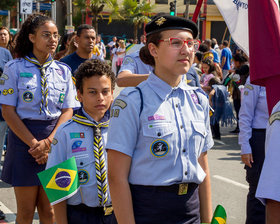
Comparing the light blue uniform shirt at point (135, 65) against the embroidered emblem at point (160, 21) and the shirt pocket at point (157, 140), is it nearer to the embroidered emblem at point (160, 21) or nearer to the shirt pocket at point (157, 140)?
the embroidered emblem at point (160, 21)

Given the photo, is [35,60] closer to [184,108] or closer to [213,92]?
[184,108]

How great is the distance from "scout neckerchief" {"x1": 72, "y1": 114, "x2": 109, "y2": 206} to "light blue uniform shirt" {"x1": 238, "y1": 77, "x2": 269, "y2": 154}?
187 centimetres

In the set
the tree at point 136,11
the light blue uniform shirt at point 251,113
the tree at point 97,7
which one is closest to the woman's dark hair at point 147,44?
the light blue uniform shirt at point 251,113

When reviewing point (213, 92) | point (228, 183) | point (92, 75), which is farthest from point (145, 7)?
point (92, 75)

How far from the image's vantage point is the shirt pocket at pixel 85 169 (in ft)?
10.5

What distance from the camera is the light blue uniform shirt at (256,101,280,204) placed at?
2045 millimetres

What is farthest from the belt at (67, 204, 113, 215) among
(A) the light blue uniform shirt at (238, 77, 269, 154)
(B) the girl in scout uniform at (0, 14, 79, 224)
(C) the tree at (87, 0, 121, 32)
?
(C) the tree at (87, 0, 121, 32)

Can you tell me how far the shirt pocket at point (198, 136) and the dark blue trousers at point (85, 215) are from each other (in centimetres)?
85

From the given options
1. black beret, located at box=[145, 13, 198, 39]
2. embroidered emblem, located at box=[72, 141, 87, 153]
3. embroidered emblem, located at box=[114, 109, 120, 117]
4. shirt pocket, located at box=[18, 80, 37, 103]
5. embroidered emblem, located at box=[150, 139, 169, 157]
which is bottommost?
embroidered emblem, located at box=[72, 141, 87, 153]

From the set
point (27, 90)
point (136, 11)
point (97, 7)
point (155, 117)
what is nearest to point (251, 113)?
point (27, 90)

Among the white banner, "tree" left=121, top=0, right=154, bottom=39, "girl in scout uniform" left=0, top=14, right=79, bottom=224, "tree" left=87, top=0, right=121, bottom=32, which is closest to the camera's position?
the white banner

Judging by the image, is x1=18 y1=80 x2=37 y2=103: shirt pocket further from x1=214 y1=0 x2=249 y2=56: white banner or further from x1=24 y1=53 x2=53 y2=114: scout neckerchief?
x1=214 y1=0 x2=249 y2=56: white banner

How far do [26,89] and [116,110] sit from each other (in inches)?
70.8

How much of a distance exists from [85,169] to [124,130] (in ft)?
2.64
